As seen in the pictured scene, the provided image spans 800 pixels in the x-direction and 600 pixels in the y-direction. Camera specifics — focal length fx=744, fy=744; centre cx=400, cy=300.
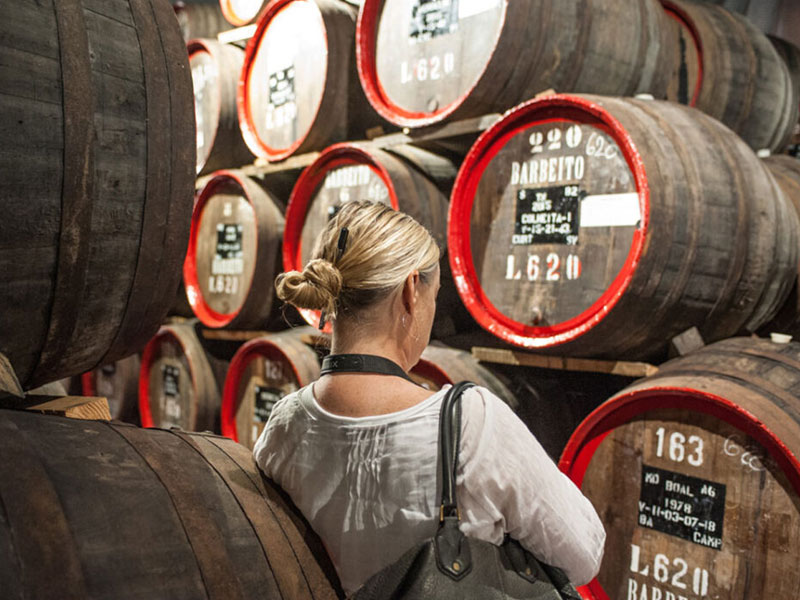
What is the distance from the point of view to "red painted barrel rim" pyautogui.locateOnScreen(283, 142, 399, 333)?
3.37 m

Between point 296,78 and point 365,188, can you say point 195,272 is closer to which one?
point 296,78

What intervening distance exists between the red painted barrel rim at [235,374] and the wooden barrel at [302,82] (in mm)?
982

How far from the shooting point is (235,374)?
→ 13.0 ft

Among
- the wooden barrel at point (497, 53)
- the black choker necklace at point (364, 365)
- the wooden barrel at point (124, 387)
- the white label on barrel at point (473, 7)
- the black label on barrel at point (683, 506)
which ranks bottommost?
the wooden barrel at point (124, 387)

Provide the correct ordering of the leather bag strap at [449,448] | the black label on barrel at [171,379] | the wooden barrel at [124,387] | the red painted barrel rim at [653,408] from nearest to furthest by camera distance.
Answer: the leather bag strap at [449,448]
the red painted barrel rim at [653,408]
the black label on barrel at [171,379]
the wooden barrel at [124,387]

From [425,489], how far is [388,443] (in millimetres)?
102

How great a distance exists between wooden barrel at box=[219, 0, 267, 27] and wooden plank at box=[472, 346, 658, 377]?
8.75 ft

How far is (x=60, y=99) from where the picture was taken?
1383 mm

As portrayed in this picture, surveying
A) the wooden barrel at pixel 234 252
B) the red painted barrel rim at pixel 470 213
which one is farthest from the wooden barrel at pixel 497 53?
the wooden barrel at pixel 234 252

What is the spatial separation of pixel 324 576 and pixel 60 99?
1022mm

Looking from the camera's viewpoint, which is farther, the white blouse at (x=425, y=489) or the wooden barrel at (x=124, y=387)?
the wooden barrel at (x=124, y=387)

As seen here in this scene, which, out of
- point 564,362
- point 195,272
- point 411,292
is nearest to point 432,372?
point 564,362

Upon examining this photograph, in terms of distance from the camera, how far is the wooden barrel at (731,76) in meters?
3.67

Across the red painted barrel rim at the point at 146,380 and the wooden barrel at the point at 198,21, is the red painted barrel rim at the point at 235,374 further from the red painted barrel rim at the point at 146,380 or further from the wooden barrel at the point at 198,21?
the wooden barrel at the point at 198,21
